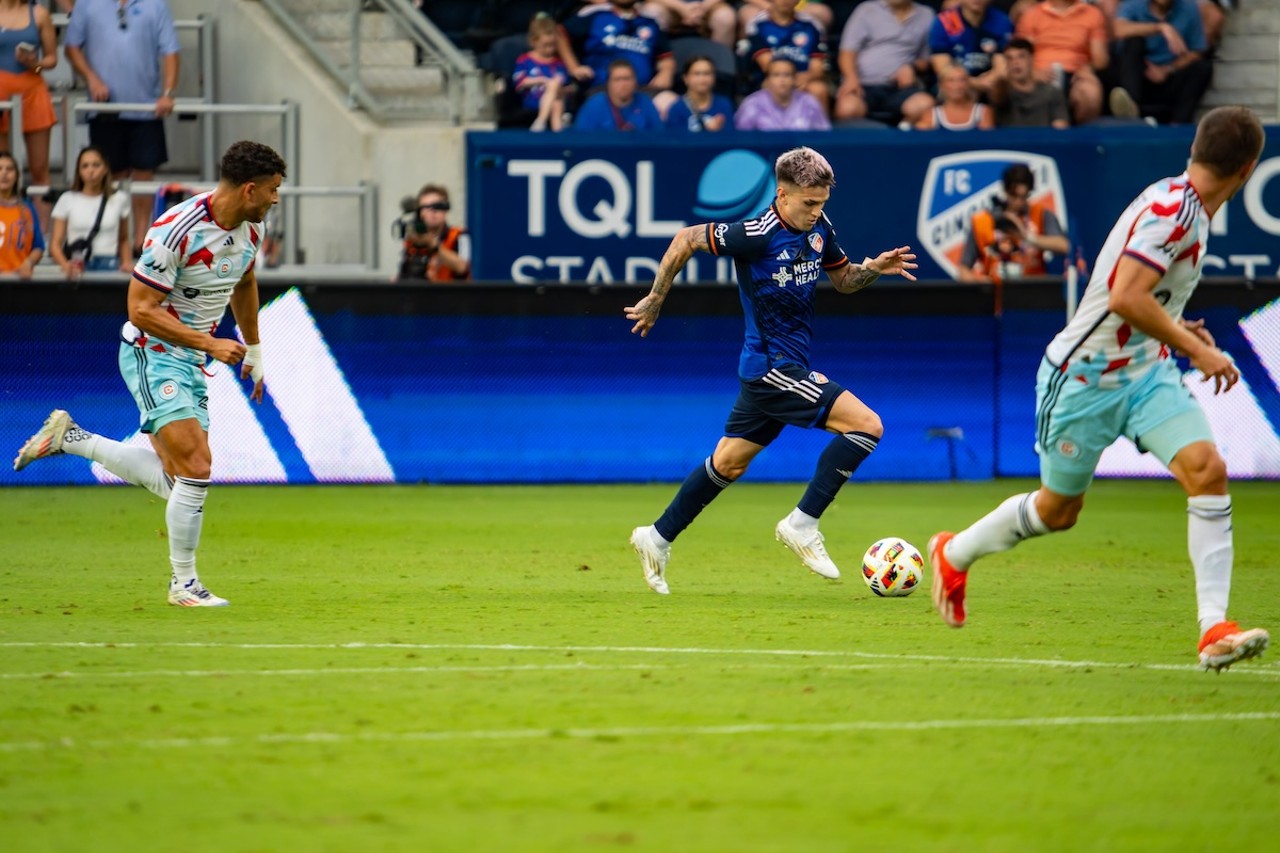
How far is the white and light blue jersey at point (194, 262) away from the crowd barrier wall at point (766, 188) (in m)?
9.05

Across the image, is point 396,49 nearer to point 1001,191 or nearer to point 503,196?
point 503,196

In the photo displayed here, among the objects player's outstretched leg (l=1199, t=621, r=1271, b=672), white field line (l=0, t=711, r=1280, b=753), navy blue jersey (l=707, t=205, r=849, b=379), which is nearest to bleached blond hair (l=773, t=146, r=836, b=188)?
navy blue jersey (l=707, t=205, r=849, b=379)

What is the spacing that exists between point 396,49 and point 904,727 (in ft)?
49.5

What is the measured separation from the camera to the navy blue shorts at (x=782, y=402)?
978 centimetres

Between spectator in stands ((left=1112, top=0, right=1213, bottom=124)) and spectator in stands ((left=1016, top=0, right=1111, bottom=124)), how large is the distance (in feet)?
0.94

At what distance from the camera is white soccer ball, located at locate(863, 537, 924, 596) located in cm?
965

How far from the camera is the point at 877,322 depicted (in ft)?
51.5

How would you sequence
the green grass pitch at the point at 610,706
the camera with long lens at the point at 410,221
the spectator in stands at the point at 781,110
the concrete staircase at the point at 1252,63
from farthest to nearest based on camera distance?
1. the concrete staircase at the point at 1252,63
2. the spectator in stands at the point at 781,110
3. the camera with long lens at the point at 410,221
4. the green grass pitch at the point at 610,706

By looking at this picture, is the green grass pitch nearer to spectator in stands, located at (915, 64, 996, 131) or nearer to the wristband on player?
the wristband on player

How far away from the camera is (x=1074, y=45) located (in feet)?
63.2

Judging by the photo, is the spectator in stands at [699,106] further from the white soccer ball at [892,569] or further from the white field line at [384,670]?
the white field line at [384,670]

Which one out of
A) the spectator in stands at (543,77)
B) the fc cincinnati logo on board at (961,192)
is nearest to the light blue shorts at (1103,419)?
the fc cincinnati logo on board at (961,192)

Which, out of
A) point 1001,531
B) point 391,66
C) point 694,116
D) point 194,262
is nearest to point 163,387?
point 194,262

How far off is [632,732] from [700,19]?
14800 mm
